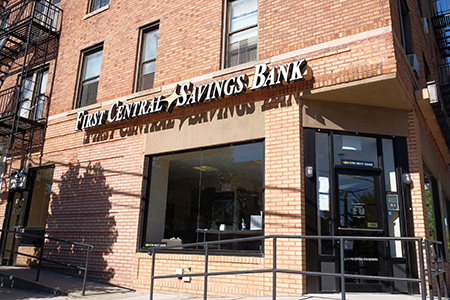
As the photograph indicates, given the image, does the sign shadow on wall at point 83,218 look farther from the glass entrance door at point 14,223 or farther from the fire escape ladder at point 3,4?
the fire escape ladder at point 3,4

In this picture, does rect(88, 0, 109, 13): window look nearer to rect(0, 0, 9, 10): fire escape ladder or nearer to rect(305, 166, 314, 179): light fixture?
rect(0, 0, 9, 10): fire escape ladder

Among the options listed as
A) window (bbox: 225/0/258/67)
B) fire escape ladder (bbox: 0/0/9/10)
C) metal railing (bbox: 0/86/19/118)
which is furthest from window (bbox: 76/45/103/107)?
fire escape ladder (bbox: 0/0/9/10)

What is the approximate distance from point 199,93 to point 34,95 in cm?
758

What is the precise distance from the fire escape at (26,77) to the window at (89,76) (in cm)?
146

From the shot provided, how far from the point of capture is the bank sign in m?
7.73

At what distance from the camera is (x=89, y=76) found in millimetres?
12133

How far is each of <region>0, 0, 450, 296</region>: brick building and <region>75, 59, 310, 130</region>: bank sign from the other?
0.12ft

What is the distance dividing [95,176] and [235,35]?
5.19m

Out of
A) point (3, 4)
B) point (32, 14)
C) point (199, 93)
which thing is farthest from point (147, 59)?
point (3, 4)

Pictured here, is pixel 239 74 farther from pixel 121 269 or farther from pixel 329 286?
pixel 121 269

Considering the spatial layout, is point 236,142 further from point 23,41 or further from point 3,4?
point 3,4

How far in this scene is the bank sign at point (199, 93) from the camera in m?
7.73

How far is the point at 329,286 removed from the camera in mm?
7109

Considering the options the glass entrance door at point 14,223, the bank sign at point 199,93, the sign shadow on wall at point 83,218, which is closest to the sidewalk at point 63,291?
the sign shadow on wall at point 83,218
